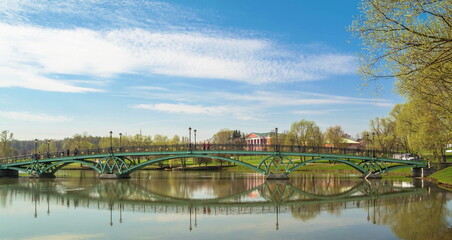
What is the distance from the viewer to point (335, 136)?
8244 cm

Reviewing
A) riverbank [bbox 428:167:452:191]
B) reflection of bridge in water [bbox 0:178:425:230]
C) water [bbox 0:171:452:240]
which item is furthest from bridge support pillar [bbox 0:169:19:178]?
riverbank [bbox 428:167:452:191]

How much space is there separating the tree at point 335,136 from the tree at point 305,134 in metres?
2.25

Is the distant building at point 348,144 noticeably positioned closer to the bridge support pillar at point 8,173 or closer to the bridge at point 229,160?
the bridge at point 229,160

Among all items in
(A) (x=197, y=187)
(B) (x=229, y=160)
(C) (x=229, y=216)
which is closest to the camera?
(C) (x=229, y=216)

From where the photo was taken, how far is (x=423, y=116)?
36.7 meters

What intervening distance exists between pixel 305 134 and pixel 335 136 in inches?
250

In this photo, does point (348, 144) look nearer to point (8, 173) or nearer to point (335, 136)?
point (335, 136)

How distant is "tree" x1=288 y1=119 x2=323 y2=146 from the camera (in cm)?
7976

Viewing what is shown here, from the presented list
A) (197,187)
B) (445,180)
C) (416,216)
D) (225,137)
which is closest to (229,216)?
(416,216)

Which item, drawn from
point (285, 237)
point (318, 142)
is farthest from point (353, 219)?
point (318, 142)

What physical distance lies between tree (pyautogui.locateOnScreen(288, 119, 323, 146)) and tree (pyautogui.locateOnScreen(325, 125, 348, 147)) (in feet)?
7.39

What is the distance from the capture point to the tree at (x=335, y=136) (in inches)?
3231

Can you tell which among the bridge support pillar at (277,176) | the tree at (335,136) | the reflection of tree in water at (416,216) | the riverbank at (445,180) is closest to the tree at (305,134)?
the tree at (335,136)

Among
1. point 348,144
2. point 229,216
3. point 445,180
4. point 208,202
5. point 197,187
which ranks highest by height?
point 348,144
